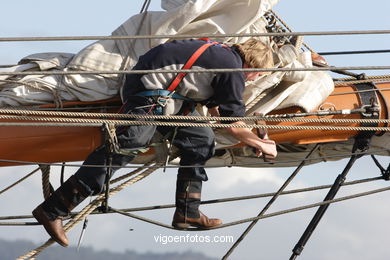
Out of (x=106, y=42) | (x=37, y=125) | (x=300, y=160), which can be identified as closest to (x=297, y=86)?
(x=300, y=160)

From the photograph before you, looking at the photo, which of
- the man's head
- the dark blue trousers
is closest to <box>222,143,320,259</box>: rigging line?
the dark blue trousers

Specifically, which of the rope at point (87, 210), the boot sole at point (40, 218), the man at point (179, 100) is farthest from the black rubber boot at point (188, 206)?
the boot sole at point (40, 218)

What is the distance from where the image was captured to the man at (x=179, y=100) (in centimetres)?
651

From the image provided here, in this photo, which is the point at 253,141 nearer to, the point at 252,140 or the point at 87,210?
the point at 252,140

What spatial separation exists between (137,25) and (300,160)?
161cm

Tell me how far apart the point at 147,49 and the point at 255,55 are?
0.88m

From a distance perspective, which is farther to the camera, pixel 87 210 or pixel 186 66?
pixel 87 210

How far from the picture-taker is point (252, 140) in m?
6.66

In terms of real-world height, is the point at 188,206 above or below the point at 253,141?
below

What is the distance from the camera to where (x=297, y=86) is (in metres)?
7.25

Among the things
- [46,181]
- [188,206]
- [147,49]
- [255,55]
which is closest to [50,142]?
[46,181]

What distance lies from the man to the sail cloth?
0.33m

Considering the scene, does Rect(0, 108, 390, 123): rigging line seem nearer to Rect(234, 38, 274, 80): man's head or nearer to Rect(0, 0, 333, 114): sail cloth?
Rect(0, 0, 333, 114): sail cloth

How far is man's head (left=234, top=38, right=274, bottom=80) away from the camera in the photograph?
658cm
